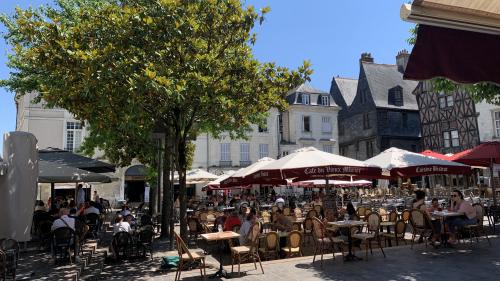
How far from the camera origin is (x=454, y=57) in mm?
2102

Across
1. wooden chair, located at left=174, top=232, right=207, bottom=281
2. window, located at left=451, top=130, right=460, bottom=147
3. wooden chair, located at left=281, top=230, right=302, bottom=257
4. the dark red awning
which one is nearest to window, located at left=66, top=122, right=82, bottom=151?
wooden chair, located at left=281, top=230, right=302, bottom=257

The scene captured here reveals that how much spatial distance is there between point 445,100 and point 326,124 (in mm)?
11141

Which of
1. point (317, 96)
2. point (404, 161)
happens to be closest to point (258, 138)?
point (317, 96)

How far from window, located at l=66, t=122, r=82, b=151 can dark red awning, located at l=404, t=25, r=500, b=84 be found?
3180 centimetres

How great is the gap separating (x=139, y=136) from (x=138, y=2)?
3518mm

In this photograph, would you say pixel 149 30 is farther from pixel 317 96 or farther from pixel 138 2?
pixel 317 96

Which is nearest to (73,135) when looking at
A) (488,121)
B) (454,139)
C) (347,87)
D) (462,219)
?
(462,219)

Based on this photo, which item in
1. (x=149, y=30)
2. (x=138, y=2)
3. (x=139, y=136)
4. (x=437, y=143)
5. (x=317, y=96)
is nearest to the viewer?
(x=149, y=30)

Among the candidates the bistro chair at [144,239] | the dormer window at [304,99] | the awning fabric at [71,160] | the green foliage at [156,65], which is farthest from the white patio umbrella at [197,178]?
the dormer window at [304,99]

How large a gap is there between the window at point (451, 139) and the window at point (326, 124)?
34.9 feet

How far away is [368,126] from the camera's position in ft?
133

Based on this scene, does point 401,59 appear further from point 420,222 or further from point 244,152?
point 420,222

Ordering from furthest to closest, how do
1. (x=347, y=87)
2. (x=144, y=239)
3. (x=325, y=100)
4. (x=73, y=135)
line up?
(x=347, y=87) → (x=325, y=100) → (x=73, y=135) → (x=144, y=239)

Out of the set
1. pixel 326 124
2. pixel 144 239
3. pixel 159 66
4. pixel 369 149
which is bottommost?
pixel 144 239
